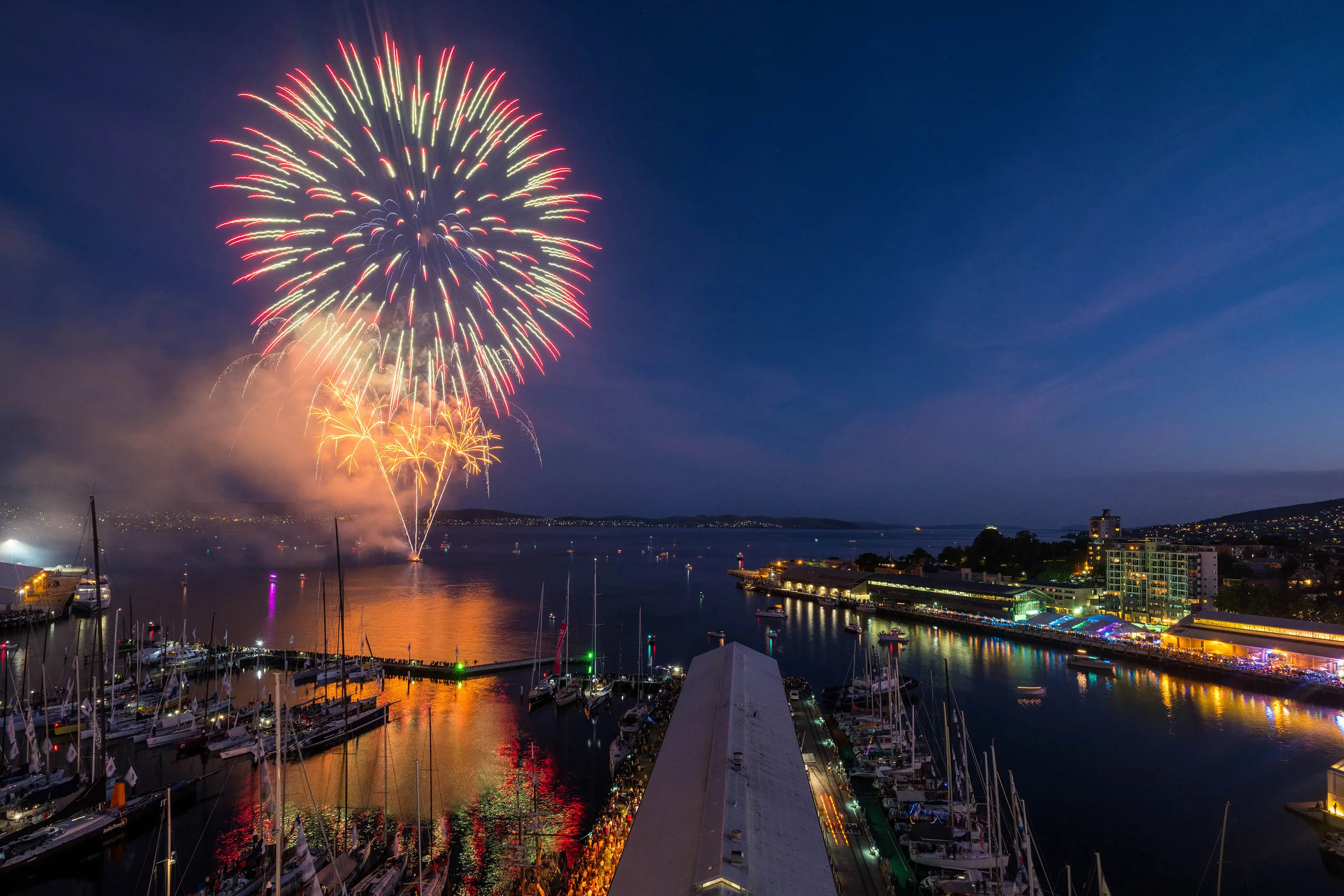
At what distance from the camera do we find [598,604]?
63188 millimetres

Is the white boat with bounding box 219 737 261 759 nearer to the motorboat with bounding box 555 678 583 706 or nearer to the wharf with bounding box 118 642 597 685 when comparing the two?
the wharf with bounding box 118 642 597 685

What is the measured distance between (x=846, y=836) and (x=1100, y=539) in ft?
285

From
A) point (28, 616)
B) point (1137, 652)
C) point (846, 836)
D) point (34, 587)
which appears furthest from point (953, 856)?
point (34, 587)

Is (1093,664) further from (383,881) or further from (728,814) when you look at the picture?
(383,881)

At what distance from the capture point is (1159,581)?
54250 mm

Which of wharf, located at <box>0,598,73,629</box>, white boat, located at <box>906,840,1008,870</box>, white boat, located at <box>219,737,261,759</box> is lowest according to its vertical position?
white boat, located at <box>219,737,261,759</box>

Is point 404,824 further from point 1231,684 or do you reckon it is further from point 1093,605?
point 1093,605

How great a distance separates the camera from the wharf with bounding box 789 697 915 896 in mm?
13867

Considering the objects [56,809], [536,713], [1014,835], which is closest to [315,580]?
[536,713]

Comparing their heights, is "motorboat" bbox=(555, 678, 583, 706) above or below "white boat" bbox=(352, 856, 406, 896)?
below

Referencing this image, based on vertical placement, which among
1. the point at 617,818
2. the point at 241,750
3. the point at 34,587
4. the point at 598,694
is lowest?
the point at 598,694

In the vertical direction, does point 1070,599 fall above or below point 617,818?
below

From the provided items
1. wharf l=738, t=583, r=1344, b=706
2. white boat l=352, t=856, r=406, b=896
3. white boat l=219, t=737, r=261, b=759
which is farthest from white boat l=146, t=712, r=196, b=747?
wharf l=738, t=583, r=1344, b=706

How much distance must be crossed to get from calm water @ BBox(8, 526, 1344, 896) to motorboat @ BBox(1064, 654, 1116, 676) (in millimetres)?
903
